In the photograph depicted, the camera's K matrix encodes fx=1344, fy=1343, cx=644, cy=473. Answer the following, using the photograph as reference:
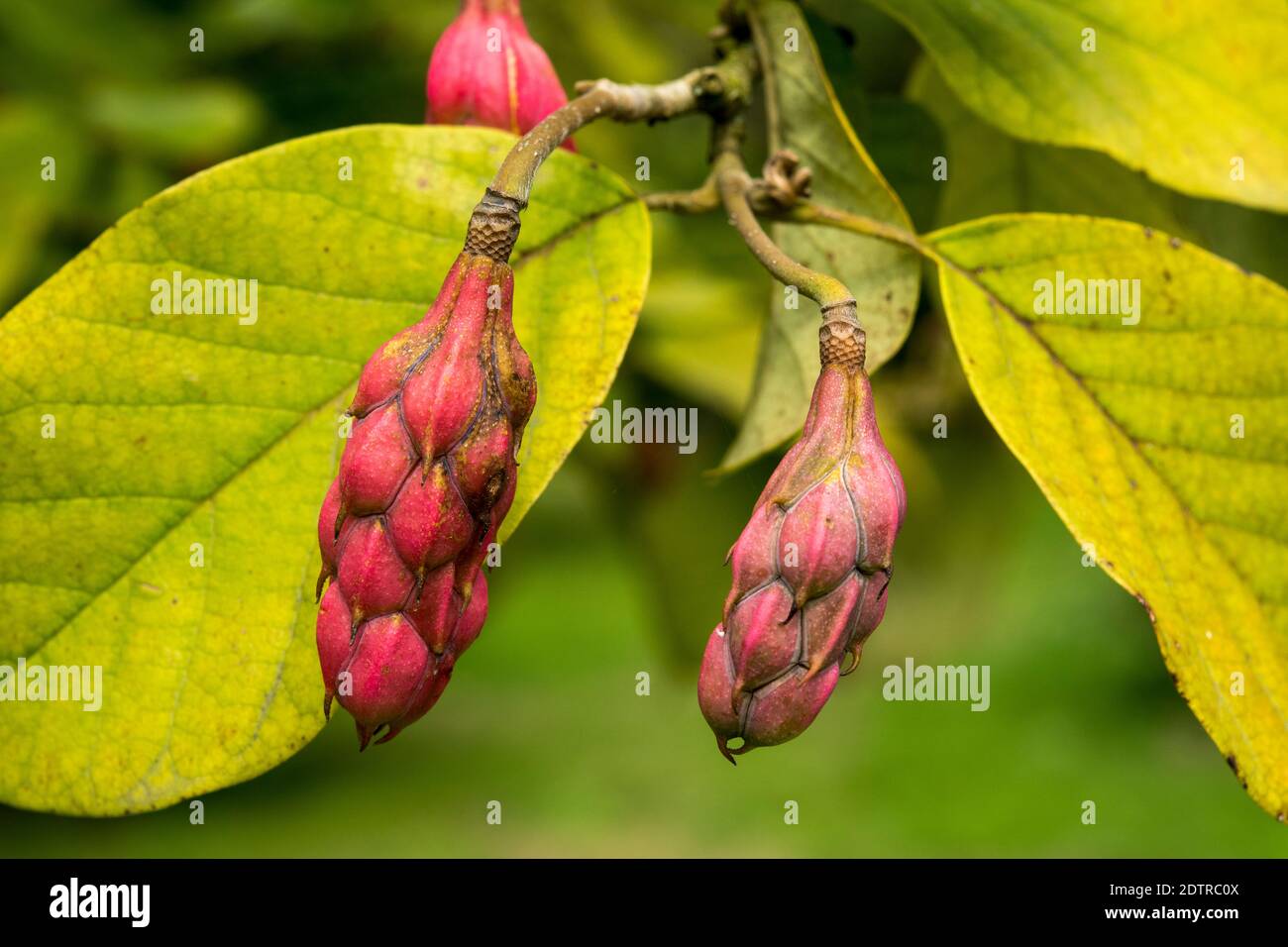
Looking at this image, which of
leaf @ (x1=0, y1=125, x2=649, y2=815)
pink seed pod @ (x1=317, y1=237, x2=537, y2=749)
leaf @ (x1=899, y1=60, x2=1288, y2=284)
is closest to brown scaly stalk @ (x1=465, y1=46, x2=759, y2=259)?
pink seed pod @ (x1=317, y1=237, x2=537, y2=749)

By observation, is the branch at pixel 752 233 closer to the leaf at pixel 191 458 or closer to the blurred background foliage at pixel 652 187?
the leaf at pixel 191 458

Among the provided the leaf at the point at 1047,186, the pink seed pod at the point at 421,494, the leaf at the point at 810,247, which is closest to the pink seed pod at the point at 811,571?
the pink seed pod at the point at 421,494

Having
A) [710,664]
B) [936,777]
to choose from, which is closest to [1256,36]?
[710,664]

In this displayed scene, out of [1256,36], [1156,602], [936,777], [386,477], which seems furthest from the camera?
[936,777]

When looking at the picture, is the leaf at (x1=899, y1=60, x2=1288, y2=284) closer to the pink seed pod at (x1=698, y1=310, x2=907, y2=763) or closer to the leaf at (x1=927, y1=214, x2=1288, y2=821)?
the leaf at (x1=927, y1=214, x2=1288, y2=821)

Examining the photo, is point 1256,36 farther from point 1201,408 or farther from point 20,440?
point 20,440

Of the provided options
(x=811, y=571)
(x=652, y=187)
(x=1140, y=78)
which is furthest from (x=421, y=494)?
(x=652, y=187)

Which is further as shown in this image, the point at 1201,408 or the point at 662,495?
the point at 662,495
